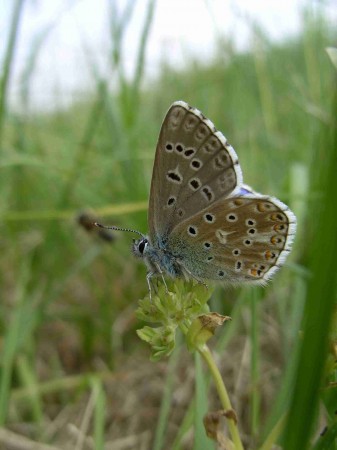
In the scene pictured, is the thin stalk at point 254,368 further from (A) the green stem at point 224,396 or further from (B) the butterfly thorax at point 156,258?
(A) the green stem at point 224,396

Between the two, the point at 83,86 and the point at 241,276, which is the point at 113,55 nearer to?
the point at 241,276

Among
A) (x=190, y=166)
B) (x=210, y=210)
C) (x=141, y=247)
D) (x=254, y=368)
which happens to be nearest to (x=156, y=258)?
(x=141, y=247)

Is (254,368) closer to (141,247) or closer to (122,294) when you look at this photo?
(141,247)

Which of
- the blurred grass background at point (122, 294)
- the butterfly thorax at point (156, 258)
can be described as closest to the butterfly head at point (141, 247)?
the butterfly thorax at point (156, 258)

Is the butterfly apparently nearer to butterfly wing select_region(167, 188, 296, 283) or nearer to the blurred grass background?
butterfly wing select_region(167, 188, 296, 283)

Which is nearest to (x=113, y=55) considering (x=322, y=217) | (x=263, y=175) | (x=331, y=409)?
(x=263, y=175)

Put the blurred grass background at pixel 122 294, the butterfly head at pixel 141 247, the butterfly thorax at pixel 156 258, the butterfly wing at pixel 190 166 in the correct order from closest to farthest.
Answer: the butterfly wing at pixel 190 166, the butterfly thorax at pixel 156 258, the butterfly head at pixel 141 247, the blurred grass background at pixel 122 294
